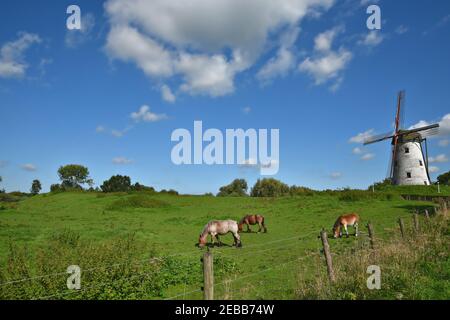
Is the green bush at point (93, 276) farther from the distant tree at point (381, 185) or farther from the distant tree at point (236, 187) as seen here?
the distant tree at point (236, 187)

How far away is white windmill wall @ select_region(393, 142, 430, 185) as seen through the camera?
55688 mm

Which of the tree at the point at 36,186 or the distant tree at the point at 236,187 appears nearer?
the distant tree at the point at 236,187

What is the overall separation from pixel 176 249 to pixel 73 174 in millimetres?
134942

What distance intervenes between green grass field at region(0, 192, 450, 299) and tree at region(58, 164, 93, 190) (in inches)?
4072

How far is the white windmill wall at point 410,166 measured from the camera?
55688 millimetres

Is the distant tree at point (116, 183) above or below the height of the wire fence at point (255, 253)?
above

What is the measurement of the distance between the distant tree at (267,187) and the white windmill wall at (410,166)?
3652 centimetres

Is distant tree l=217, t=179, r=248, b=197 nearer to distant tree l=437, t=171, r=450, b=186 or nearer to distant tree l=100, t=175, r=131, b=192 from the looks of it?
distant tree l=100, t=175, r=131, b=192

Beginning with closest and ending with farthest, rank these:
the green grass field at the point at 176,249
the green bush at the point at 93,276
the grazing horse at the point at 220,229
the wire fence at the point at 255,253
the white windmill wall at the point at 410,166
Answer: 1. the green bush at the point at 93,276
2. the green grass field at the point at 176,249
3. the wire fence at the point at 255,253
4. the grazing horse at the point at 220,229
5. the white windmill wall at the point at 410,166

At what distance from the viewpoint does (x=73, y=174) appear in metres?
143

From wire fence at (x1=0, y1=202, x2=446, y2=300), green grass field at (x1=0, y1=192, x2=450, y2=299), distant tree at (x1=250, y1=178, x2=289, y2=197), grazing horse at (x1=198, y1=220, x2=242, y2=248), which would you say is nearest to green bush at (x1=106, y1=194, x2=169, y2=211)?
green grass field at (x1=0, y1=192, x2=450, y2=299)

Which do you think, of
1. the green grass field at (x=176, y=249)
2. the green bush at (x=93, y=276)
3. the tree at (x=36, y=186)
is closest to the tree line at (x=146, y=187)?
the tree at (x=36, y=186)

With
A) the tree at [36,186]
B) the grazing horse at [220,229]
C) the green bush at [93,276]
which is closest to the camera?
the green bush at [93,276]

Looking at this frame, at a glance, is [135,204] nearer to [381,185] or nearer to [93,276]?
[93,276]
